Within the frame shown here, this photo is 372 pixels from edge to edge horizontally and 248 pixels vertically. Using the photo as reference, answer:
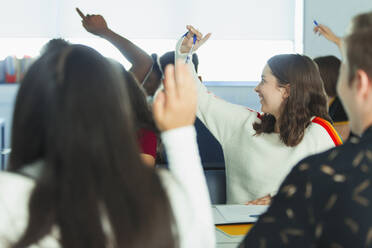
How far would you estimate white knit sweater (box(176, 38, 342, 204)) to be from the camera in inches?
88.7

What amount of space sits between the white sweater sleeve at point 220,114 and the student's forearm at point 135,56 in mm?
187

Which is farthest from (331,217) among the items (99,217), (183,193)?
(99,217)

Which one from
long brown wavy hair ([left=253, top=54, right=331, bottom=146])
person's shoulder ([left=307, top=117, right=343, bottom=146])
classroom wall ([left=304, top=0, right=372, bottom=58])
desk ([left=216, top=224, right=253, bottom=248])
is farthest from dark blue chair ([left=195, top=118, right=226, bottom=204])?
classroom wall ([left=304, top=0, right=372, bottom=58])

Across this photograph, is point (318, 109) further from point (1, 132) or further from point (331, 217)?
point (1, 132)

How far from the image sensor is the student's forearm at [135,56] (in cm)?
230

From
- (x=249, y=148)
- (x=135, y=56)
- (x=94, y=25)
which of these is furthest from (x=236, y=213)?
(x=94, y=25)

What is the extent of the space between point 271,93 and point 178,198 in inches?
59.1

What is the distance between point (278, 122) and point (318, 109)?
0.19 meters

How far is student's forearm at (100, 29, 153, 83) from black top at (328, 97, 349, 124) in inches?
61.8

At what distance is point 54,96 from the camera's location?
793 millimetres

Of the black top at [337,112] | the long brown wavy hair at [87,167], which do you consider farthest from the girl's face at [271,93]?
the long brown wavy hair at [87,167]

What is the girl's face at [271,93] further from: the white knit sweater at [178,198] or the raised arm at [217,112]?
the white knit sweater at [178,198]

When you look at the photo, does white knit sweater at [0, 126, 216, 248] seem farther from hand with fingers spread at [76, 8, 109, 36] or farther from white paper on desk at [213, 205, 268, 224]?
hand with fingers spread at [76, 8, 109, 36]

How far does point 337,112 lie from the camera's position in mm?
3385
